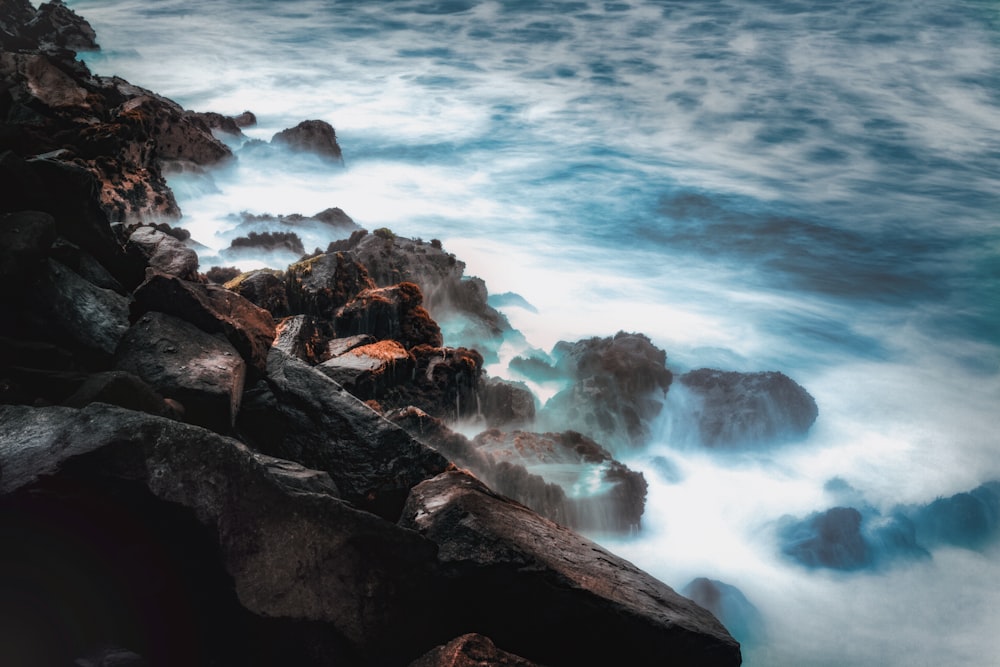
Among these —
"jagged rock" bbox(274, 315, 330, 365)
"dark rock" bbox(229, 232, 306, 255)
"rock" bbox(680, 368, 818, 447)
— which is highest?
"jagged rock" bbox(274, 315, 330, 365)

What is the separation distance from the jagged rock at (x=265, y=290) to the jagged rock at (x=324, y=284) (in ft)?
0.81

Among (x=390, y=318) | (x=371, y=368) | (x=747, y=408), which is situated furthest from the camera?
(x=747, y=408)

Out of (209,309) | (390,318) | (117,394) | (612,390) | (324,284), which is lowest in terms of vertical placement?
(612,390)

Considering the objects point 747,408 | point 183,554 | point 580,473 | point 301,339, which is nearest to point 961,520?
point 747,408

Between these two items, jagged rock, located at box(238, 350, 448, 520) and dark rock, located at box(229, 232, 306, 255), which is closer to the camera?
jagged rock, located at box(238, 350, 448, 520)

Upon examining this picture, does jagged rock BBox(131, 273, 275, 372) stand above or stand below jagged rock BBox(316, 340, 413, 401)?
above

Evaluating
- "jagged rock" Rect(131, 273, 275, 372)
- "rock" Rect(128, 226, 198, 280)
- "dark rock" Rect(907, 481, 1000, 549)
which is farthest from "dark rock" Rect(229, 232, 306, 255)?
"dark rock" Rect(907, 481, 1000, 549)

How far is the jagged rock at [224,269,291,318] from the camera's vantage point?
482 inches

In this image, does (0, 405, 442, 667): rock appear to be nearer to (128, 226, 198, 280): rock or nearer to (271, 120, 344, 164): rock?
(128, 226, 198, 280): rock

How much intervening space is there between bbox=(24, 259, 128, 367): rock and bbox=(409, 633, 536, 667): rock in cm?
447

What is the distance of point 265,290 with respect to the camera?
12.6 metres

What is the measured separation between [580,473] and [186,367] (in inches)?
352

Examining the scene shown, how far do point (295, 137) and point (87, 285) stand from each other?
1091 inches

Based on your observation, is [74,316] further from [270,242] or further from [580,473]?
[270,242]
